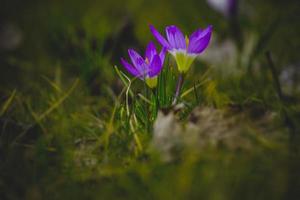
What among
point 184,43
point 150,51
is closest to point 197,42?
point 184,43

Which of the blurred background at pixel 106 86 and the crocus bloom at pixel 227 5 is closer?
the blurred background at pixel 106 86

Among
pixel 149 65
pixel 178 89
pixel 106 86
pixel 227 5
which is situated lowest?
pixel 178 89

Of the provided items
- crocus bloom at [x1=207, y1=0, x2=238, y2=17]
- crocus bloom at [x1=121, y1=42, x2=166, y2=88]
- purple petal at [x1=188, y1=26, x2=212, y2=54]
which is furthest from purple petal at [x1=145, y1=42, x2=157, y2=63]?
crocus bloom at [x1=207, y1=0, x2=238, y2=17]

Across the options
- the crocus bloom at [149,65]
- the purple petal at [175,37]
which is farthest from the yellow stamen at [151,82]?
the purple petal at [175,37]

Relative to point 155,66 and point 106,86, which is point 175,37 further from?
point 106,86

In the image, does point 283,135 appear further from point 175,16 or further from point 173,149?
point 175,16

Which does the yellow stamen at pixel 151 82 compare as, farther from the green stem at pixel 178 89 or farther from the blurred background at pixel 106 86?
the blurred background at pixel 106 86

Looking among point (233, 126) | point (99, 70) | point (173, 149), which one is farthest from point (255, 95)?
point (99, 70)
